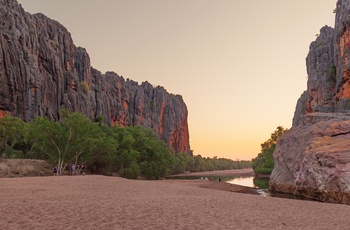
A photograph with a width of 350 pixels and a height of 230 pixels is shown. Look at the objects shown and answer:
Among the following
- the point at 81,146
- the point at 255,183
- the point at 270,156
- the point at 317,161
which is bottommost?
the point at 255,183

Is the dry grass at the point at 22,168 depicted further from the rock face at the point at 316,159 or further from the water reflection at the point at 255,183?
the water reflection at the point at 255,183

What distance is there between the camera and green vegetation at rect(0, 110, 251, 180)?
2137 inches

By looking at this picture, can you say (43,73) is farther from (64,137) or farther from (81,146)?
(81,146)

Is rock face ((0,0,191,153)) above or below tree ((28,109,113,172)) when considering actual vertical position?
above

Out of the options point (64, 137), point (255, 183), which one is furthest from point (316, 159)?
point (64, 137)

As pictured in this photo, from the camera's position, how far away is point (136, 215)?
13156 mm

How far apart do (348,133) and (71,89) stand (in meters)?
107

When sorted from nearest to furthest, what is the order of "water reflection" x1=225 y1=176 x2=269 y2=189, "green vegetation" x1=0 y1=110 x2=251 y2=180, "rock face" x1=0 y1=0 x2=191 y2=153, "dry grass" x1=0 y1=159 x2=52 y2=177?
"dry grass" x1=0 y1=159 x2=52 y2=177
"green vegetation" x1=0 y1=110 x2=251 y2=180
"water reflection" x1=225 y1=176 x2=269 y2=189
"rock face" x1=0 y1=0 x2=191 y2=153

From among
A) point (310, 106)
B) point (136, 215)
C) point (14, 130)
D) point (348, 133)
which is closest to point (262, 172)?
point (310, 106)

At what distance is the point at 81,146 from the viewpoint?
184 feet

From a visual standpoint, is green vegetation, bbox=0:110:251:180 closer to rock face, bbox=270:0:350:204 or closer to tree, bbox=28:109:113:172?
tree, bbox=28:109:113:172

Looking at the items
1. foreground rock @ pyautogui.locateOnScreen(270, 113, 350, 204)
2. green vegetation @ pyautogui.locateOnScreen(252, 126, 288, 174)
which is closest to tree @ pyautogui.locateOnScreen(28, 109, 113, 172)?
foreground rock @ pyautogui.locateOnScreen(270, 113, 350, 204)

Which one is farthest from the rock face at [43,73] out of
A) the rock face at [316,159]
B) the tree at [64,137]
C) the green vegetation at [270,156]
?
the green vegetation at [270,156]

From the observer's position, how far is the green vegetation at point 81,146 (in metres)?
54.3
